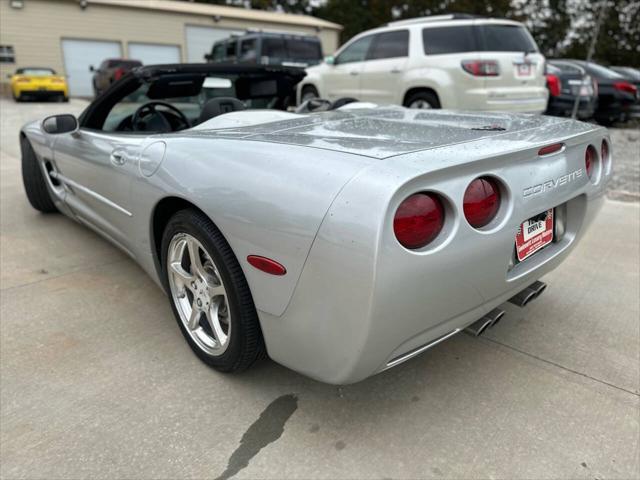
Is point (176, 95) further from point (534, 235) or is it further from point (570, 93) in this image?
point (570, 93)

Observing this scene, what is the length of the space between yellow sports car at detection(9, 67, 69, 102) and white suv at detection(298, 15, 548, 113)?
46.4 ft

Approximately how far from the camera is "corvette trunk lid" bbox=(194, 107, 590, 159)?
1.73m

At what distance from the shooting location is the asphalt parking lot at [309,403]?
5.60ft

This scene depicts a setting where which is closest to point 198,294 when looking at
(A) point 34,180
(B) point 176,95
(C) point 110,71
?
(B) point 176,95

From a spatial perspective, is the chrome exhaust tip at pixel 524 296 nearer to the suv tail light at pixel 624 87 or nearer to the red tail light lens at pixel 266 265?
the red tail light lens at pixel 266 265

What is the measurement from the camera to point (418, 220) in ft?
4.84

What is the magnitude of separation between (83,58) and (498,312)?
24888 mm

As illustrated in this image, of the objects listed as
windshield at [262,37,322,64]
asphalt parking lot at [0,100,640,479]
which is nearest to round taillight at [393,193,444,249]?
asphalt parking lot at [0,100,640,479]

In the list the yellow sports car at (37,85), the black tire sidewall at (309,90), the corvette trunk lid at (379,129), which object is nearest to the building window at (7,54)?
the yellow sports car at (37,85)

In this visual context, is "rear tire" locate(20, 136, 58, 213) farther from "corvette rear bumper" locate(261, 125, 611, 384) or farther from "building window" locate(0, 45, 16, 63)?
"building window" locate(0, 45, 16, 63)

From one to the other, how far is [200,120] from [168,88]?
0.36 meters

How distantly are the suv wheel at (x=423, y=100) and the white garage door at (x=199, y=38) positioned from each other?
19.4m

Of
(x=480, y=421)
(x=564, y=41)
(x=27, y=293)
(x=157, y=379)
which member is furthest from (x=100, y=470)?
(x=564, y=41)

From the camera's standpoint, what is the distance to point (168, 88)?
3.02 meters
